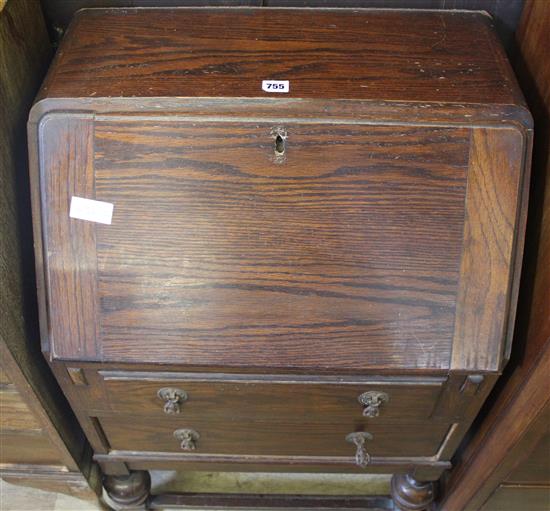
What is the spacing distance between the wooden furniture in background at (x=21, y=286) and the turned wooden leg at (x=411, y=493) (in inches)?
25.6

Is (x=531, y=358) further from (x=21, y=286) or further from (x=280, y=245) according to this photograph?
(x=21, y=286)

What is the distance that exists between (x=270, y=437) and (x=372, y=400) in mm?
241

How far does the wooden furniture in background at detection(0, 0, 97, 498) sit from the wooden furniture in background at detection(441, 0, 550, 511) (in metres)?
0.77

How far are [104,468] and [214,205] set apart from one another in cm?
67

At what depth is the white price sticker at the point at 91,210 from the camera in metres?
0.90

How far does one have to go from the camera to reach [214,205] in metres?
0.91

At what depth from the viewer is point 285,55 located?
3.20ft

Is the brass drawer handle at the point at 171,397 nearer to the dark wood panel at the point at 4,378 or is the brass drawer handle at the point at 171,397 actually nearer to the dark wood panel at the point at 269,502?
the dark wood panel at the point at 4,378

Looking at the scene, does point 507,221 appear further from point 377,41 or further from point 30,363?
point 30,363

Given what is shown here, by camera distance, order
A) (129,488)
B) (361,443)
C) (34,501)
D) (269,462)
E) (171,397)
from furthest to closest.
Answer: (34,501) → (129,488) → (269,462) → (361,443) → (171,397)

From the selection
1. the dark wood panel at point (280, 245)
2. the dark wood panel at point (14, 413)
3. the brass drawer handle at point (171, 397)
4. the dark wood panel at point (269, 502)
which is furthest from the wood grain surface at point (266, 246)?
the dark wood panel at point (269, 502)

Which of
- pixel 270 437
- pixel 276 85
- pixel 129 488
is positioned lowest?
pixel 129 488

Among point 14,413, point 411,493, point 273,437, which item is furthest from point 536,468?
point 14,413

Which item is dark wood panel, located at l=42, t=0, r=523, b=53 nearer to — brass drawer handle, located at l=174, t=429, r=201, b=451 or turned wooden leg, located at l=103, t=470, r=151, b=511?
brass drawer handle, located at l=174, t=429, r=201, b=451
